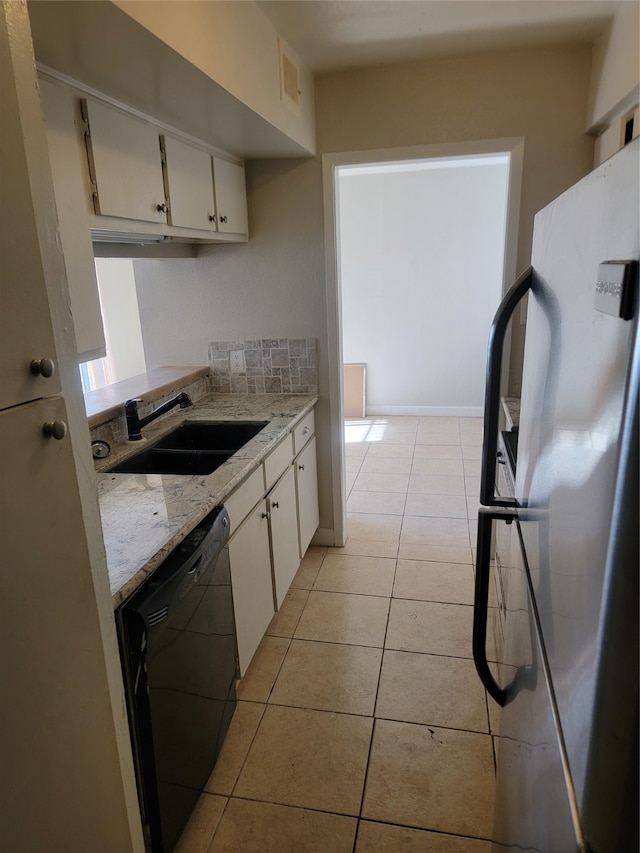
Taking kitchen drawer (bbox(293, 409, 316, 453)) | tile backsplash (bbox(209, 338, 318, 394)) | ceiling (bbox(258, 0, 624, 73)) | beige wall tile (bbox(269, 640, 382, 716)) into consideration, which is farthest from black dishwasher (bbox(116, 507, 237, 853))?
ceiling (bbox(258, 0, 624, 73))

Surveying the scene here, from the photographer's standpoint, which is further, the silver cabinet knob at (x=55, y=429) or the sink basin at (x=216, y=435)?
the sink basin at (x=216, y=435)

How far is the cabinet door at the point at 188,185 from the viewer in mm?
2029

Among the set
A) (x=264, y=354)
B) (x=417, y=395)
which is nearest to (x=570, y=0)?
(x=264, y=354)

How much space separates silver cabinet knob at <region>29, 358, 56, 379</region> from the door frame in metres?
2.17

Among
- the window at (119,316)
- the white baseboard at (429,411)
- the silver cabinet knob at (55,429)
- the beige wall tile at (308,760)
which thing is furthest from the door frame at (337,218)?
the window at (119,316)

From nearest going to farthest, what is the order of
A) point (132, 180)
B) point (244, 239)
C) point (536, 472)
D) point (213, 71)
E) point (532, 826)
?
point (532, 826), point (536, 472), point (213, 71), point (132, 180), point (244, 239)

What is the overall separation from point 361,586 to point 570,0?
262 centimetres

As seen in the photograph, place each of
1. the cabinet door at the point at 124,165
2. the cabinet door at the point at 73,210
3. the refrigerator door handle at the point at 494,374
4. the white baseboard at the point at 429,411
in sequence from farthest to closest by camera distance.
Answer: the white baseboard at the point at 429,411 < the cabinet door at the point at 124,165 < the cabinet door at the point at 73,210 < the refrigerator door handle at the point at 494,374

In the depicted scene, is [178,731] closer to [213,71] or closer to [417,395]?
[213,71]

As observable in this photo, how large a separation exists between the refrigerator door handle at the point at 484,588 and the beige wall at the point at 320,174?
1890 mm

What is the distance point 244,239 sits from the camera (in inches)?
112

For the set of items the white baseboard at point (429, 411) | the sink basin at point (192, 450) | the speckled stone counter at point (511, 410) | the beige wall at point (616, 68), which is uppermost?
the beige wall at point (616, 68)

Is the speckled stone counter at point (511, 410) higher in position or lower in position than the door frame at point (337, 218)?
lower

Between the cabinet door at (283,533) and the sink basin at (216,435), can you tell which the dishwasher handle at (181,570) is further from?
the sink basin at (216,435)
